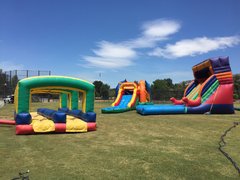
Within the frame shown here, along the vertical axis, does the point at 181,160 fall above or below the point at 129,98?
below

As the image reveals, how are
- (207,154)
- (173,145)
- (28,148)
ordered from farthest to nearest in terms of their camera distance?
(173,145)
(28,148)
(207,154)

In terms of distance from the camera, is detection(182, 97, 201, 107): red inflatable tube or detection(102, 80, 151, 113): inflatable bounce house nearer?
detection(182, 97, 201, 107): red inflatable tube

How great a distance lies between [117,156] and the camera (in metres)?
5.05

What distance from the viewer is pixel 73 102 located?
11805 mm

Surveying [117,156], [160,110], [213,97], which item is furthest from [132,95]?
[117,156]

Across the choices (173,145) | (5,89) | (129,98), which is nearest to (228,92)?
(129,98)

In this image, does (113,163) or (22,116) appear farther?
(22,116)

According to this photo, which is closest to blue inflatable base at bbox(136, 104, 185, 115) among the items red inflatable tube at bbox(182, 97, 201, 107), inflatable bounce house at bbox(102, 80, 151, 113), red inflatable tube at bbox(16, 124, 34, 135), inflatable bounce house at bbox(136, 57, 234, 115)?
inflatable bounce house at bbox(136, 57, 234, 115)

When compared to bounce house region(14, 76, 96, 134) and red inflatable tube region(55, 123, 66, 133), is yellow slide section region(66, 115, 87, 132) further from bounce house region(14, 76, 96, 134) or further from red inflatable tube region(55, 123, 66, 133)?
red inflatable tube region(55, 123, 66, 133)

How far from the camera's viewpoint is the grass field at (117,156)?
4051 mm

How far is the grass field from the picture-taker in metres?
4.05

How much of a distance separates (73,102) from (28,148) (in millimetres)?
6164

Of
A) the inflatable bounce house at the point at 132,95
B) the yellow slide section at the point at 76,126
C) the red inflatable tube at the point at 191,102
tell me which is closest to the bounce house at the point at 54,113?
the yellow slide section at the point at 76,126

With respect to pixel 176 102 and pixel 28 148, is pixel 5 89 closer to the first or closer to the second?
pixel 176 102
